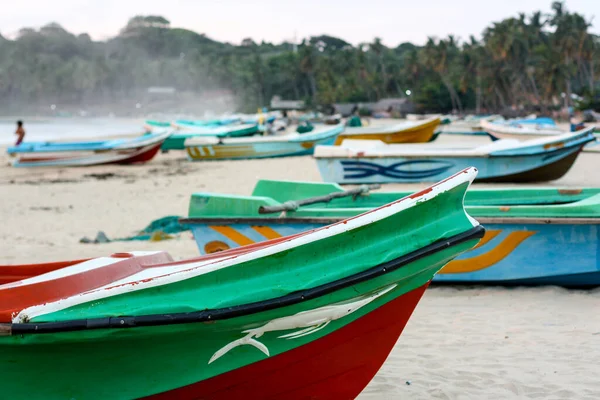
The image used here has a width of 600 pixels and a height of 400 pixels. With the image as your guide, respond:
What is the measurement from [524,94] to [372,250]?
64.7 m

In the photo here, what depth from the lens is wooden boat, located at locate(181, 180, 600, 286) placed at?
5.69m

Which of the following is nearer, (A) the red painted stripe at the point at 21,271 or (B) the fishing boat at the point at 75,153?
(A) the red painted stripe at the point at 21,271

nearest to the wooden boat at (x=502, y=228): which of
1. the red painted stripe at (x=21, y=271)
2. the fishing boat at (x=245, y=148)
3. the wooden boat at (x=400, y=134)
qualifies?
the red painted stripe at (x=21, y=271)

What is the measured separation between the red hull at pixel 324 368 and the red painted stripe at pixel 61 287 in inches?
26.3

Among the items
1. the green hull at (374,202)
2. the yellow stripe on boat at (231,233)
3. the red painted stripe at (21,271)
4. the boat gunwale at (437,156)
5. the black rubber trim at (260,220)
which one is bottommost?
the boat gunwale at (437,156)

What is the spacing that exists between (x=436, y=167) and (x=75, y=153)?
12.2m

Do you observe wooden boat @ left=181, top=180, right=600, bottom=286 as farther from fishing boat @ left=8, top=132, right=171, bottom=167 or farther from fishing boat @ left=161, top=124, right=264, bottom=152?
fishing boat @ left=161, top=124, right=264, bottom=152

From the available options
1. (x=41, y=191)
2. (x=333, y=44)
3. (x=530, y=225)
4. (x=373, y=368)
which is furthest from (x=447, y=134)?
(x=333, y=44)

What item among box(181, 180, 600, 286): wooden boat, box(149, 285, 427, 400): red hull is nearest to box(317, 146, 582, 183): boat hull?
box(181, 180, 600, 286): wooden boat

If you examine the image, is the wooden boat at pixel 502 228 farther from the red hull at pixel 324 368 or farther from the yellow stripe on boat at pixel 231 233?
the red hull at pixel 324 368

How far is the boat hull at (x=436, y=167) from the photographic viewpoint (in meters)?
13.0

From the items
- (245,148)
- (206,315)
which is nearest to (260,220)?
(206,315)

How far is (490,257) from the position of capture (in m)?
5.92

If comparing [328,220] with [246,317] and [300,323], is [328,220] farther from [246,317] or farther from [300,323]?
[246,317]
